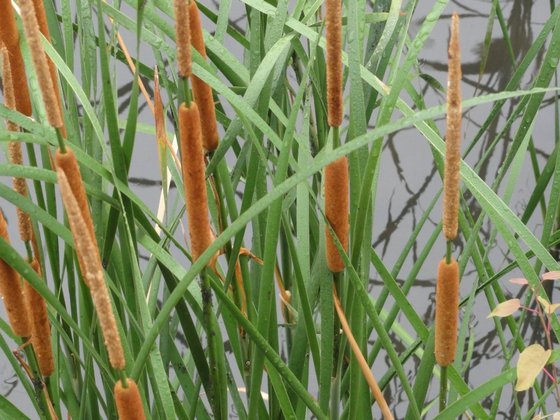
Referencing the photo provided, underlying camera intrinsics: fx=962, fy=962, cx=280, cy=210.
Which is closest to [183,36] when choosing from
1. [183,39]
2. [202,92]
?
[183,39]

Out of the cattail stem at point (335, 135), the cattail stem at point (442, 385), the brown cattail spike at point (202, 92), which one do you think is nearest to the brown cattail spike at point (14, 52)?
the brown cattail spike at point (202, 92)

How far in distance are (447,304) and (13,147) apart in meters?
0.31

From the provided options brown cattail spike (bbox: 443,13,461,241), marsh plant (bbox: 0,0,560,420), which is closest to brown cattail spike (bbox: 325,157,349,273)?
marsh plant (bbox: 0,0,560,420)

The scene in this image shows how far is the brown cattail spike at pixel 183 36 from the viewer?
20.2 inches

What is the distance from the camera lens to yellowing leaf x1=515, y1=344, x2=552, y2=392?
2.18ft

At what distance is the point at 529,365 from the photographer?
0.67 metres

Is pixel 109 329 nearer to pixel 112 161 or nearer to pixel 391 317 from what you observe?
pixel 112 161

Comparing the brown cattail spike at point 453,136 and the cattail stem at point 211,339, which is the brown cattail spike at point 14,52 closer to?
the cattail stem at point 211,339

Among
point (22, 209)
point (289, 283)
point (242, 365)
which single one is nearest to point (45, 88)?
point (22, 209)

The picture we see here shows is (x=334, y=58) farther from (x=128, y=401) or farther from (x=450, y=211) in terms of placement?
(x=128, y=401)

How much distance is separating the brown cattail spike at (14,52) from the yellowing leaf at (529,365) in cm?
40

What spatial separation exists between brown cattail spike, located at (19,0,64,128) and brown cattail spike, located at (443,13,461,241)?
0.20 metres

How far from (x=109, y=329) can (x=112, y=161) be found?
263 millimetres

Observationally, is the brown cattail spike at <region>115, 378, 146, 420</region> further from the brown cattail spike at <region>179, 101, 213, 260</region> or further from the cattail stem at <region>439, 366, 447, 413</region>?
the cattail stem at <region>439, 366, 447, 413</region>
